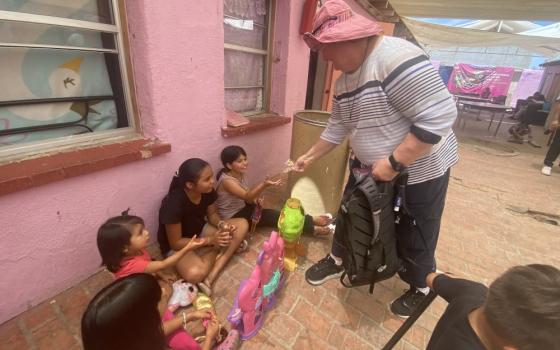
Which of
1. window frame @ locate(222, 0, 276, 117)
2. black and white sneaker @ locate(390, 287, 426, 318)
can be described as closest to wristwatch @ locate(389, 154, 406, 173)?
black and white sneaker @ locate(390, 287, 426, 318)

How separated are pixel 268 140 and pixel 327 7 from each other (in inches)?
88.8

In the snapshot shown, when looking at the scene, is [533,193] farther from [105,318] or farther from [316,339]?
[105,318]

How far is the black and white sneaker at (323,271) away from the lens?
217 centimetres

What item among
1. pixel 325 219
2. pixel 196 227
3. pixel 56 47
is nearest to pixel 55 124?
pixel 56 47

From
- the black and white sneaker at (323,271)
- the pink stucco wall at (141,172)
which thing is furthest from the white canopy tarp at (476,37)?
the black and white sneaker at (323,271)

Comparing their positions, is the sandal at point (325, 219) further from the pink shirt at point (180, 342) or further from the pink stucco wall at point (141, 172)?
the pink shirt at point (180, 342)

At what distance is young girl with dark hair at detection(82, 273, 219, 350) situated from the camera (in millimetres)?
940

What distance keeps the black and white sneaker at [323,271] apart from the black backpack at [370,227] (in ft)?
1.84

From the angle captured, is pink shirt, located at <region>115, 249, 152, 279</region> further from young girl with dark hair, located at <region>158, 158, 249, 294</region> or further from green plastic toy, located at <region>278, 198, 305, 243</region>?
green plastic toy, located at <region>278, 198, 305, 243</region>

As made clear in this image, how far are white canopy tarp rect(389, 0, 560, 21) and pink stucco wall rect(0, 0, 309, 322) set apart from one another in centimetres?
539

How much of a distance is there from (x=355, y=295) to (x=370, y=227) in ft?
2.86

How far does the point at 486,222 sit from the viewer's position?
11.2ft

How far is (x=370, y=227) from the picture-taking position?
1.51 metres

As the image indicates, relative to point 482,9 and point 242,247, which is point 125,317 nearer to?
point 242,247
